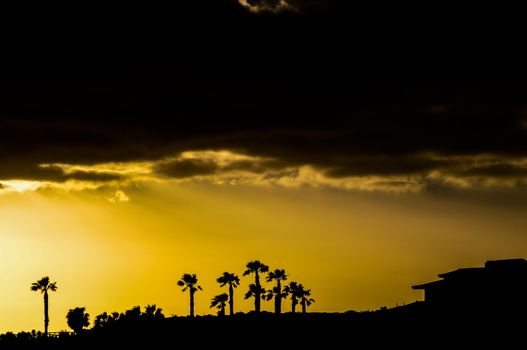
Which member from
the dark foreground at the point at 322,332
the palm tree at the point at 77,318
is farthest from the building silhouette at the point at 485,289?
the palm tree at the point at 77,318

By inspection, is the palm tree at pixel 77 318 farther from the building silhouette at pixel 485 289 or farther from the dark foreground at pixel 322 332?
the building silhouette at pixel 485 289

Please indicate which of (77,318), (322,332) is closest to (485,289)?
(322,332)

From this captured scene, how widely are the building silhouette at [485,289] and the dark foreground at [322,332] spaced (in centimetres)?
71

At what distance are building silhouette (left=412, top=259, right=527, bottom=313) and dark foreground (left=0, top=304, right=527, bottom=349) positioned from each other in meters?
0.71

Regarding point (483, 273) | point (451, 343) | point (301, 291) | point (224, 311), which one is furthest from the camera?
point (301, 291)

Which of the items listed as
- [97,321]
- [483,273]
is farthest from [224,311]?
[483,273]

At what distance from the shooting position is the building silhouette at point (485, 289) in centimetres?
7806

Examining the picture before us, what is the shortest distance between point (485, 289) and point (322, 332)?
16230 millimetres

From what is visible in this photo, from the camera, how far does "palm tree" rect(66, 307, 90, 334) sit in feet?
405

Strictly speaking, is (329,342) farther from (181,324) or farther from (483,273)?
(181,324)

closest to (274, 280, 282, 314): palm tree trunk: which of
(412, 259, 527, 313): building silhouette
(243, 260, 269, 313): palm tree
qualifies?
(243, 260, 269, 313): palm tree

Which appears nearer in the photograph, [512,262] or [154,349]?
[512,262]

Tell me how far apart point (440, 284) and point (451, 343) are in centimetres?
1068

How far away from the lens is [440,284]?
84.1 meters
